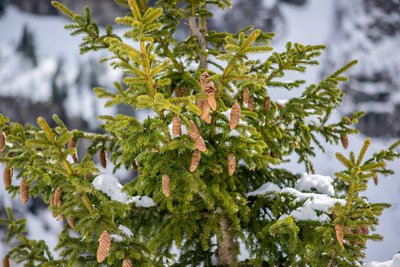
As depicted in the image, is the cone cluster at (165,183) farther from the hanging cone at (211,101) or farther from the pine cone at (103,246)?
the hanging cone at (211,101)

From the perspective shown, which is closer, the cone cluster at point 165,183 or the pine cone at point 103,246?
the pine cone at point 103,246

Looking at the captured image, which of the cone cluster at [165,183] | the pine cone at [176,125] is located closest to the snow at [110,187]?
the cone cluster at [165,183]

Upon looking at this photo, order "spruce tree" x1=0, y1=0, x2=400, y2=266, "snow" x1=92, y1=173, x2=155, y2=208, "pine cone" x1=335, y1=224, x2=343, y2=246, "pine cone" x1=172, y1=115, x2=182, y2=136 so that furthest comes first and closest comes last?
"snow" x1=92, y1=173, x2=155, y2=208, "pine cone" x1=335, y1=224, x2=343, y2=246, "spruce tree" x1=0, y1=0, x2=400, y2=266, "pine cone" x1=172, y1=115, x2=182, y2=136

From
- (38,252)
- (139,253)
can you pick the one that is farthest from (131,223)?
(139,253)

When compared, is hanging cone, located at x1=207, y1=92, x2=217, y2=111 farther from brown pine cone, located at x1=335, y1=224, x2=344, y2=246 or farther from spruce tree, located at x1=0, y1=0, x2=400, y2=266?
brown pine cone, located at x1=335, y1=224, x2=344, y2=246

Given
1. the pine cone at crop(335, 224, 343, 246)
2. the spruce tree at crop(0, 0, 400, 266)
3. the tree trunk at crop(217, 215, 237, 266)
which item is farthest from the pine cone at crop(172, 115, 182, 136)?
the tree trunk at crop(217, 215, 237, 266)

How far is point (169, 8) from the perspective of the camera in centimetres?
495

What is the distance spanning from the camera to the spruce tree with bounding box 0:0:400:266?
10.2 ft

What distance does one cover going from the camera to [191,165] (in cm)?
328

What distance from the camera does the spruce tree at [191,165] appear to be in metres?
3.09

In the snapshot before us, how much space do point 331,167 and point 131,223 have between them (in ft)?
78.5

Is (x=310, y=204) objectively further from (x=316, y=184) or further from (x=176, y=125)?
(x=176, y=125)

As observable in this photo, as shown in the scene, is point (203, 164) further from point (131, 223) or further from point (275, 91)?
point (275, 91)

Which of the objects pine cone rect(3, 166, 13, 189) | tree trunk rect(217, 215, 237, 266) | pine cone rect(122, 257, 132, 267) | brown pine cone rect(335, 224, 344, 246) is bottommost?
pine cone rect(122, 257, 132, 267)
